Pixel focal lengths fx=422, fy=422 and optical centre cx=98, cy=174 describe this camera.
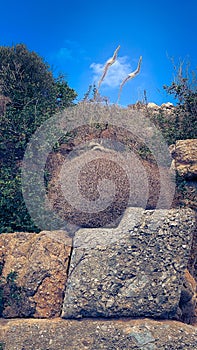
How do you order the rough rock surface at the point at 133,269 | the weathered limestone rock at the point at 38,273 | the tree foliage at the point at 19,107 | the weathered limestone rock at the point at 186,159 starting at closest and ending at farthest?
the rough rock surface at the point at 133,269 < the weathered limestone rock at the point at 38,273 < the tree foliage at the point at 19,107 < the weathered limestone rock at the point at 186,159

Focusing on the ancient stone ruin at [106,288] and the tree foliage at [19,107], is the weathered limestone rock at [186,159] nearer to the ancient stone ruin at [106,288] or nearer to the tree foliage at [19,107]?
the ancient stone ruin at [106,288]

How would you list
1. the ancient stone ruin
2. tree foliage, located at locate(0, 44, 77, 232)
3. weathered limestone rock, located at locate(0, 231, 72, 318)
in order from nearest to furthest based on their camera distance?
1. the ancient stone ruin
2. weathered limestone rock, located at locate(0, 231, 72, 318)
3. tree foliage, located at locate(0, 44, 77, 232)

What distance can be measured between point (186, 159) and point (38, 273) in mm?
4589

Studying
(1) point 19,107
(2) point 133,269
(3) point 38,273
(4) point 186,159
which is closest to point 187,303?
(2) point 133,269

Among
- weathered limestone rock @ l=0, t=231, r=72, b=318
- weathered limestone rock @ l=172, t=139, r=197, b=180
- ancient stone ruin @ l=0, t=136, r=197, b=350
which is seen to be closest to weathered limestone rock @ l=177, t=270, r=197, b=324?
ancient stone ruin @ l=0, t=136, r=197, b=350

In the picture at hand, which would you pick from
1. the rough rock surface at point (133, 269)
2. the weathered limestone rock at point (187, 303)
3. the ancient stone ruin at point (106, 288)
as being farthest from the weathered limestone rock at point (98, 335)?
the weathered limestone rock at point (187, 303)

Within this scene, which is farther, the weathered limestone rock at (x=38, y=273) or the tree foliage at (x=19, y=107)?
the tree foliage at (x=19, y=107)

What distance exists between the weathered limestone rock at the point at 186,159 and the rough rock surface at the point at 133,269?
7.02ft

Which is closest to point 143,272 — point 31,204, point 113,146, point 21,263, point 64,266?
point 64,266

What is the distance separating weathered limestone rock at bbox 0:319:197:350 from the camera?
7098 millimetres

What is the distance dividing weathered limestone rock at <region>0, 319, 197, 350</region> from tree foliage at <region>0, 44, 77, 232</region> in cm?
272

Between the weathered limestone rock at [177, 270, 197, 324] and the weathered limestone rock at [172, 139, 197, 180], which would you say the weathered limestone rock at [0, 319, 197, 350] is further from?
the weathered limestone rock at [172, 139, 197, 180]

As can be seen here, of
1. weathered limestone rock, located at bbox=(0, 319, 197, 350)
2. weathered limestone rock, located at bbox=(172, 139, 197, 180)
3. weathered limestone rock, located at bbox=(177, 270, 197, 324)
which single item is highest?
weathered limestone rock, located at bbox=(172, 139, 197, 180)

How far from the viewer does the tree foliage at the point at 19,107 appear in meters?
10.0
